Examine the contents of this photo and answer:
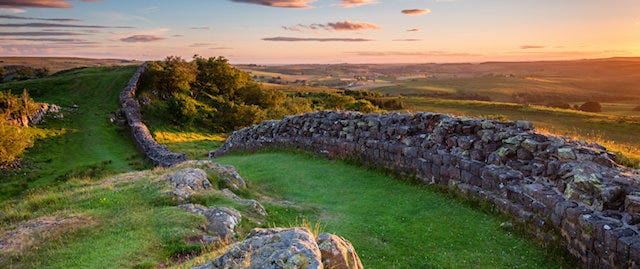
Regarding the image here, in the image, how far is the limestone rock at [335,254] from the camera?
17.6 feet

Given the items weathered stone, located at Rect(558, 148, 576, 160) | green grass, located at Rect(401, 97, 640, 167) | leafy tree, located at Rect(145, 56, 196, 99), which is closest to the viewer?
weathered stone, located at Rect(558, 148, 576, 160)

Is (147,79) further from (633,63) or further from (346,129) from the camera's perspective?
(633,63)

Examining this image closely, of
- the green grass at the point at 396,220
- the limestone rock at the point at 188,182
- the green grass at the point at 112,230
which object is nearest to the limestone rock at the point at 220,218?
the green grass at the point at 112,230

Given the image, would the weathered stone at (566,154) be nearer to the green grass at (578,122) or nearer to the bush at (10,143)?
the green grass at (578,122)

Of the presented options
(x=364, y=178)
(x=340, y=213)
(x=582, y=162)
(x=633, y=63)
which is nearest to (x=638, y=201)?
(x=582, y=162)

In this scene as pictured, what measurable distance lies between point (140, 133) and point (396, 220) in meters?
26.3

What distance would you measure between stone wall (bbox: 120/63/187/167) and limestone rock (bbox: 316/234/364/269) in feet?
68.9

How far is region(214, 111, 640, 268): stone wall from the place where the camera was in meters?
7.81

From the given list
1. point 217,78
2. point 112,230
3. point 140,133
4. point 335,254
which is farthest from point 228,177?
point 217,78

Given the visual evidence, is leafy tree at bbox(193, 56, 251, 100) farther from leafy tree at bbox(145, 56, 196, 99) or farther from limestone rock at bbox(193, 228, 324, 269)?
limestone rock at bbox(193, 228, 324, 269)

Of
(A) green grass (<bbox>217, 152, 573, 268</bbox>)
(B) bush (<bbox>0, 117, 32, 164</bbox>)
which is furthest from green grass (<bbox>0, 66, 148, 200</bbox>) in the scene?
(A) green grass (<bbox>217, 152, 573, 268</bbox>)

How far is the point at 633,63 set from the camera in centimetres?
18275

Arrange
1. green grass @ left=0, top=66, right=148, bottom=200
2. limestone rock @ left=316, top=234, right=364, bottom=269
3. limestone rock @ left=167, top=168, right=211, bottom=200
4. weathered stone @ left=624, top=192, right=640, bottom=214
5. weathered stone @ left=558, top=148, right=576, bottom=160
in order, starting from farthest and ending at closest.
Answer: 1. green grass @ left=0, top=66, right=148, bottom=200
2. limestone rock @ left=167, top=168, right=211, bottom=200
3. weathered stone @ left=558, top=148, right=576, bottom=160
4. weathered stone @ left=624, top=192, right=640, bottom=214
5. limestone rock @ left=316, top=234, right=364, bottom=269

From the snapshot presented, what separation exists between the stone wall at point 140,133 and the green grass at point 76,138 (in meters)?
0.76
